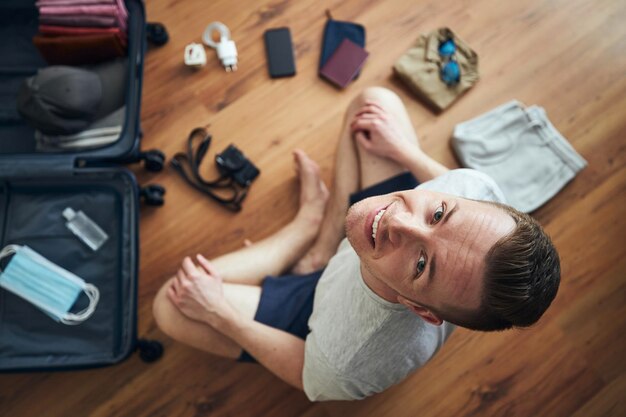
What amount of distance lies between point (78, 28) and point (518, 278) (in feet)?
3.71

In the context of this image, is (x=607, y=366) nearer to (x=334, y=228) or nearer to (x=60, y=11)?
(x=334, y=228)

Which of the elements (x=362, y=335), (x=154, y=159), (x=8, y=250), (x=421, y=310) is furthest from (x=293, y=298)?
(x=8, y=250)

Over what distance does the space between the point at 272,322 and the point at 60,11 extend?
895 millimetres

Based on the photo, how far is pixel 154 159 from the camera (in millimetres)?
1244

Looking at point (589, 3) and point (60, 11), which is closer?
point (60, 11)

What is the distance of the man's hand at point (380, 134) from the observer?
111cm

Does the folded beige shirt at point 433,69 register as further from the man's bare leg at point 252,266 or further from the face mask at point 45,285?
the face mask at point 45,285

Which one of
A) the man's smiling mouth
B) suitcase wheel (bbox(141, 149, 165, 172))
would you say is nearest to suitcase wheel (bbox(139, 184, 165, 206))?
suitcase wheel (bbox(141, 149, 165, 172))

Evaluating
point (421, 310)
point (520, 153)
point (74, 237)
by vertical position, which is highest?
point (421, 310)

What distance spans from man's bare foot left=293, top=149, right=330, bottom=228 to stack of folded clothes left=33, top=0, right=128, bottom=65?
0.55 m

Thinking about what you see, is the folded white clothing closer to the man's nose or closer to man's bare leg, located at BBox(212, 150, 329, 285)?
man's bare leg, located at BBox(212, 150, 329, 285)

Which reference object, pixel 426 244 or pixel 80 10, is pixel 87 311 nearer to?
pixel 80 10

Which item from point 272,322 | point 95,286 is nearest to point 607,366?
point 272,322

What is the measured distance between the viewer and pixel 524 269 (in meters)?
0.64
